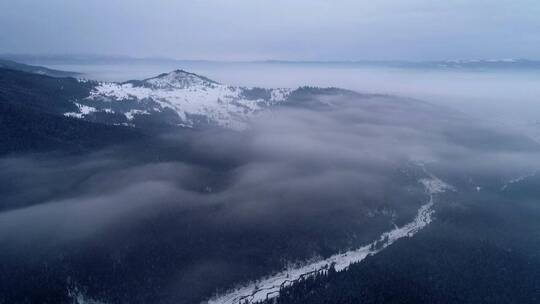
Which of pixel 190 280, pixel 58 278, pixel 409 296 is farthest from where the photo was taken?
pixel 190 280

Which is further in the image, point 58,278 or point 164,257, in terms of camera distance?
point 164,257

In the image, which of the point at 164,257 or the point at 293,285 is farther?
the point at 164,257

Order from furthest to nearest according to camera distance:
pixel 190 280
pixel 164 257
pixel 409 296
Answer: pixel 164 257
pixel 190 280
pixel 409 296

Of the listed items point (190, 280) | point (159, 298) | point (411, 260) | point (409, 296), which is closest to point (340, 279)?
point (409, 296)

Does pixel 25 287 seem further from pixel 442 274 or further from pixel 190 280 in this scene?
pixel 442 274

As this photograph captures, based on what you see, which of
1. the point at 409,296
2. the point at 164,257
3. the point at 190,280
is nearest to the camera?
the point at 409,296

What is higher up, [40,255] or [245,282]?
[40,255]

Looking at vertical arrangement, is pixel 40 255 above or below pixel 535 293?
above

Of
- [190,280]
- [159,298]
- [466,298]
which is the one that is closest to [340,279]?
[466,298]

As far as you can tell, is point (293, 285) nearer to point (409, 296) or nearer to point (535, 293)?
point (409, 296)
